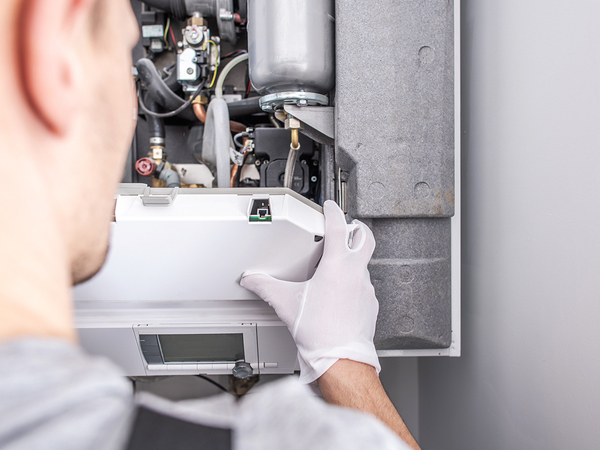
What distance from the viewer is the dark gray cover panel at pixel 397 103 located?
0.71m

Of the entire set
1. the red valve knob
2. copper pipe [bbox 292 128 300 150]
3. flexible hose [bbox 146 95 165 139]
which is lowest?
the red valve knob

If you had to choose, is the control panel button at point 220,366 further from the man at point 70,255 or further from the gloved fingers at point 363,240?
the man at point 70,255

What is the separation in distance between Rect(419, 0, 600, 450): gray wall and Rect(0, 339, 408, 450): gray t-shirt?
0.49m

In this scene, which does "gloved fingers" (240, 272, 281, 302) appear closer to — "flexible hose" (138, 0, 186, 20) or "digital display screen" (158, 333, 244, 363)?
"digital display screen" (158, 333, 244, 363)

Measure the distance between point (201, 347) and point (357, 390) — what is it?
379mm

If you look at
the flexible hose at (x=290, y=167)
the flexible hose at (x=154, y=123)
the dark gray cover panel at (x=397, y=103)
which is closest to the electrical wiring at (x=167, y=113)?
the flexible hose at (x=154, y=123)

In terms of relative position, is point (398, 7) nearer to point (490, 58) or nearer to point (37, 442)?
point (490, 58)

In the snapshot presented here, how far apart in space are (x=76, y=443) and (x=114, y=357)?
0.77 m

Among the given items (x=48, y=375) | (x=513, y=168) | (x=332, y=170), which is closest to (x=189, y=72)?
(x=332, y=170)

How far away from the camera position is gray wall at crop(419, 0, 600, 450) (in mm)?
513

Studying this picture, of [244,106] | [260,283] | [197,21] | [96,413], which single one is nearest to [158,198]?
[260,283]

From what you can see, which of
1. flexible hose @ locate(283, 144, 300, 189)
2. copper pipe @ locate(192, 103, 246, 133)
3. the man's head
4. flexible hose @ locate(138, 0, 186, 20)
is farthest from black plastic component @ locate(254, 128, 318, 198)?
the man's head

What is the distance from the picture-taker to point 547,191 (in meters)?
0.59

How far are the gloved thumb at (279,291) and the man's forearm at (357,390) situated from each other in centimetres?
13
